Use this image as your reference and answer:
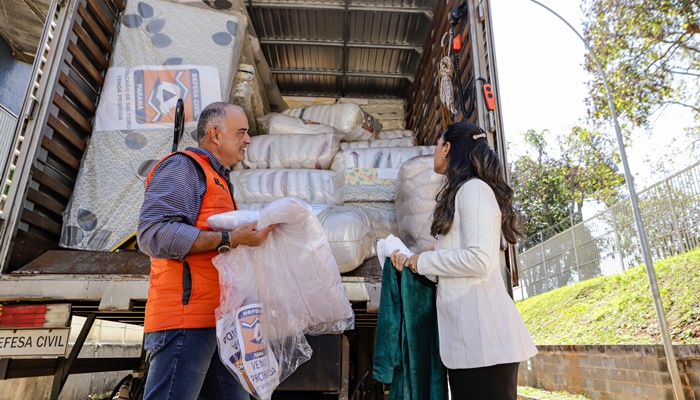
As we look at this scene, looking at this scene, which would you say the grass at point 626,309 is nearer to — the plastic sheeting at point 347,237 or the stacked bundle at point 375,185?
the stacked bundle at point 375,185

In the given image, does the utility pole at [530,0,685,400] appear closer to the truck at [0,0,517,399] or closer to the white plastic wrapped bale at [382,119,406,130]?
the truck at [0,0,517,399]

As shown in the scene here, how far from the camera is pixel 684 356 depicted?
4.16 m

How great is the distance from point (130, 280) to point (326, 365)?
35.4 inches

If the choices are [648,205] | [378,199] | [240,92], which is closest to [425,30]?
[240,92]

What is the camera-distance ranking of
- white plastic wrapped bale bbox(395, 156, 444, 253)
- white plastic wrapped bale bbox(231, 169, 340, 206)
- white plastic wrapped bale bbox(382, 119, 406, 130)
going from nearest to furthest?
1. white plastic wrapped bale bbox(395, 156, 444, 253)
2. white plastic wrapped bale bbox(231, 169, 340, 206)
3. white plastic wrapped bale bbox(382, 119, 406, 130)

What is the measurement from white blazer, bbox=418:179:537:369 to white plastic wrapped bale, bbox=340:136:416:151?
2.02 meters

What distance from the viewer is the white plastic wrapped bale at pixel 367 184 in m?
2.88

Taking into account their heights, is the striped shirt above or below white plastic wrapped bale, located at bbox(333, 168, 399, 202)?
below

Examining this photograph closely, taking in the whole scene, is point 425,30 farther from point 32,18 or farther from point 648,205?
point 32,18

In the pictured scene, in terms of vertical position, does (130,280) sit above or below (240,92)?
below

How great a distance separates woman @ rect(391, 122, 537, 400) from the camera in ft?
4.55

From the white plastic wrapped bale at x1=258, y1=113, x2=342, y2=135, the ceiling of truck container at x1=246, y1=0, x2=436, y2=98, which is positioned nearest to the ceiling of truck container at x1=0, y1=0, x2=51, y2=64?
the ceiling of truck container at x1=246, y1=0, x2=436, y2=98

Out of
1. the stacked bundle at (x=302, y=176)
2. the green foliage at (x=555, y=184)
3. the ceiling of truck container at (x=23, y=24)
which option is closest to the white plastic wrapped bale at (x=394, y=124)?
the stacked bundle at (x=302, y=176)

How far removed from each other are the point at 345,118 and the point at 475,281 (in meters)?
2.80
